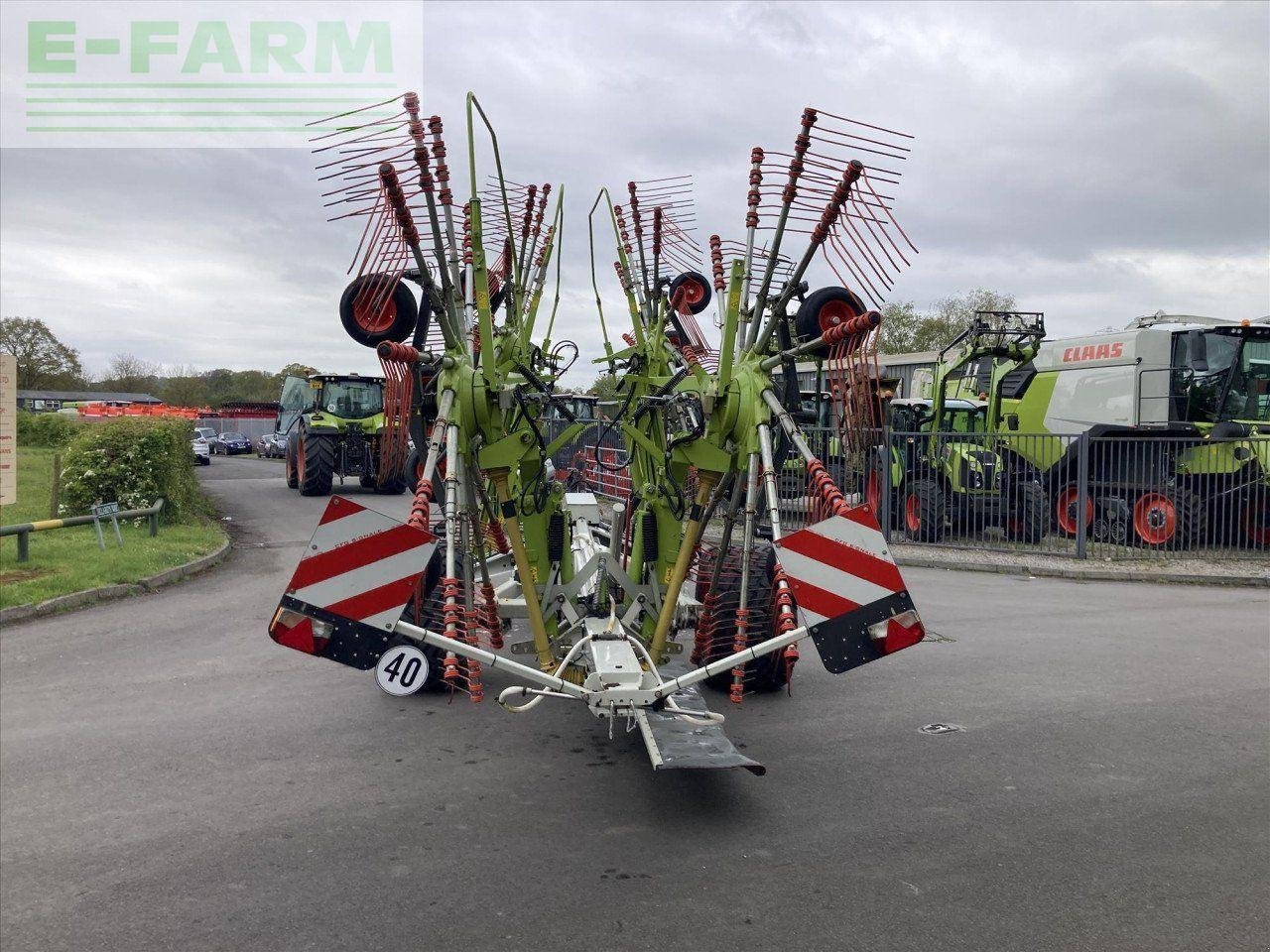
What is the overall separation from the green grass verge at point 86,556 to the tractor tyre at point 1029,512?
1053 centimetres

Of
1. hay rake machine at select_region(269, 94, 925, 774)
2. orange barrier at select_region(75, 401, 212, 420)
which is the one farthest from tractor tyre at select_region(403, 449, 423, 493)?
orange barrier at select_region(75, 401, 212, 420)

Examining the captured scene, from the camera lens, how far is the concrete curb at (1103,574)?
11.7 metres

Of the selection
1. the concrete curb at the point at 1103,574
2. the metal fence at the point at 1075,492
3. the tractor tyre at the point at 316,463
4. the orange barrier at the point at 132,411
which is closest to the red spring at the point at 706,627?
the metal fence at the point at 1075,492

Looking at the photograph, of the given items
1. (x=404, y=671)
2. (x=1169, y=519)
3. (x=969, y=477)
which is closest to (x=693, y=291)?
(x=404, y=671)

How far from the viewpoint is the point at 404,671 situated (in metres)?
5.52

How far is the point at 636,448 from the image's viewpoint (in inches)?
238

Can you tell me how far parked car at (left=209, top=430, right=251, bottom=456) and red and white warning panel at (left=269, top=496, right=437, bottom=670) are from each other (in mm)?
50701

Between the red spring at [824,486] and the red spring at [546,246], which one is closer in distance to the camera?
the red spring at [824,486]

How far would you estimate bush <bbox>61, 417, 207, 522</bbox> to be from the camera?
13.3 m

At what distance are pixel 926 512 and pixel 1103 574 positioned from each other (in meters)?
2.66

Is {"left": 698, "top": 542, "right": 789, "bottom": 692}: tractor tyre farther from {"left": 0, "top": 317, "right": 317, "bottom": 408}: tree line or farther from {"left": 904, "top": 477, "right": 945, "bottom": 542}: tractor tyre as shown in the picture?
{"left": 0, "top": 317, "right": 317, "bottom": 408}: tree line

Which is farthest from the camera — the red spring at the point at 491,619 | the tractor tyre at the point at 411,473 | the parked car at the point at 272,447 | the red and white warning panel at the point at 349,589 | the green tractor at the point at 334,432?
the parked car at the point at 272,447

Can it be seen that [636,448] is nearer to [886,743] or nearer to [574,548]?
[574,548]

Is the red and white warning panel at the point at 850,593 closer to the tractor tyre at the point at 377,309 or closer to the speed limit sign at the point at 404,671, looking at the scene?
the tractor tyre at the point at 377,309
